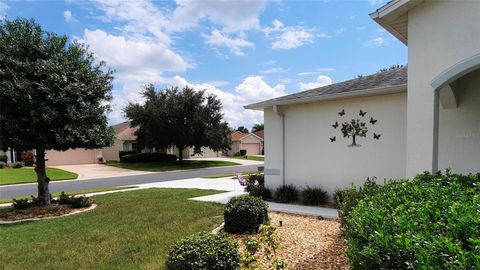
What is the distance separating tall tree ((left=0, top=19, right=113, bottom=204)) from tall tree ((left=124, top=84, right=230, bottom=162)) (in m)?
20.7

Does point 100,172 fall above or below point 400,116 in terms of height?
below

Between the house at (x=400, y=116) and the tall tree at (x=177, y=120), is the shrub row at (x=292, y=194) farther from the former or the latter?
the tall tree at (x=177, y=120)

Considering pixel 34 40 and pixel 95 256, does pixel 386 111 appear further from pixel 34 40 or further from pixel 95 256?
pixel 34 40

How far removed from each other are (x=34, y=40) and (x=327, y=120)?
8.91 metres

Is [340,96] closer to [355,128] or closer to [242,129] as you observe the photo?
[355,128]

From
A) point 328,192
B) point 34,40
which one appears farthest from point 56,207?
point 328,192

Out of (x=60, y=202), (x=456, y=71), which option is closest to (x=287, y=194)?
(x=456, y=71)

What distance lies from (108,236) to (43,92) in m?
5.20

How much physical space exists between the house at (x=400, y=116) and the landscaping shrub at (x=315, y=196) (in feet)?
0.88

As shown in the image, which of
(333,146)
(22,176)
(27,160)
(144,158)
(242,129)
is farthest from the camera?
(242,129)

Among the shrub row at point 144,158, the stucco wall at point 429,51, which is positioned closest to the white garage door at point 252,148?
the shrub row at point 144,158

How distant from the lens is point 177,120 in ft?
103

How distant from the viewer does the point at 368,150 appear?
348 inches

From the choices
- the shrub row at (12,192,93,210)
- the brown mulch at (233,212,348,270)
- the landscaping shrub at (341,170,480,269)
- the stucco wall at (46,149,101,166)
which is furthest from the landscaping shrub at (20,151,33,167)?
the landscaping shrub at (341,170,480,269)
